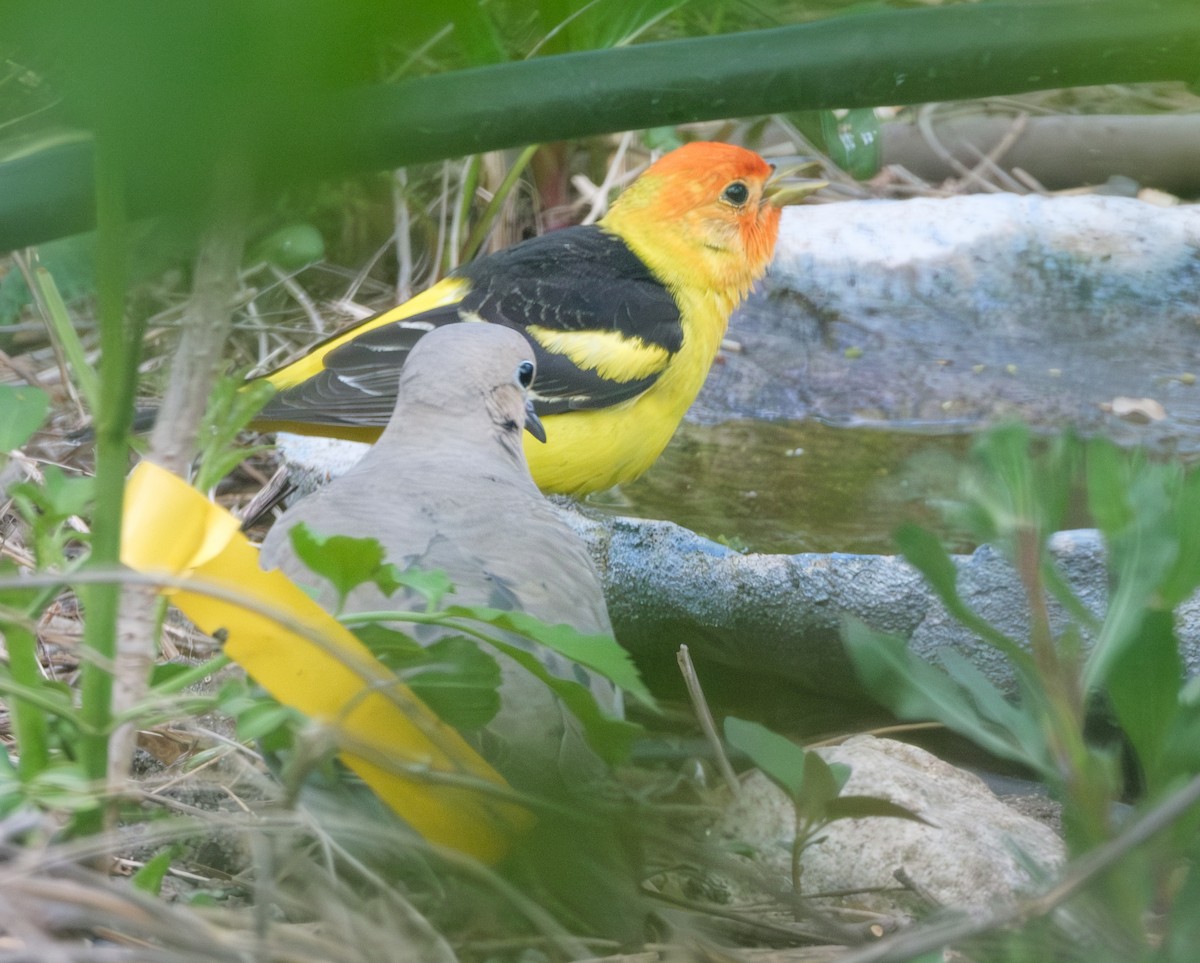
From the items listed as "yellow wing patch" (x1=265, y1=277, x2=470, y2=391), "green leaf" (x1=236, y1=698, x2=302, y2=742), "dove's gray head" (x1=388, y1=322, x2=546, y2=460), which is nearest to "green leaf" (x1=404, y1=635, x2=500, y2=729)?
"green leaf" (x1=236, y1=698, x2=302, y2=742)

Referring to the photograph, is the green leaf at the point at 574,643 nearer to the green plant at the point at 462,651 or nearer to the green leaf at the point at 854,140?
the green plant at the point at 462,651

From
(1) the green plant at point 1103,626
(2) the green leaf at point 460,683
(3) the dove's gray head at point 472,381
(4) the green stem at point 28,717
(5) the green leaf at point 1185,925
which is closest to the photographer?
(5) the green leaf at point 1185,925

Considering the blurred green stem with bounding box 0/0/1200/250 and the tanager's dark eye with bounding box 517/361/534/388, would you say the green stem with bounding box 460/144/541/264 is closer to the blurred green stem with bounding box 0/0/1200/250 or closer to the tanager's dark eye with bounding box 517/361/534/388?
the tanager's dark eye with bounding box 517/361/534/388

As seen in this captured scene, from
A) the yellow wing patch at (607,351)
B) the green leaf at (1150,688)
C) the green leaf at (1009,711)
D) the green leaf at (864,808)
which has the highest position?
the green leaf at (1150,688)

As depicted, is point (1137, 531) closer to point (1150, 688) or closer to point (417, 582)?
point (1150, 688)

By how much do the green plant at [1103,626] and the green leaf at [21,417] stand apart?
953mm

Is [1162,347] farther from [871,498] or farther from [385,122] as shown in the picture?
[385,122]

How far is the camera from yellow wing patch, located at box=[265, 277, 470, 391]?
10.7 feet

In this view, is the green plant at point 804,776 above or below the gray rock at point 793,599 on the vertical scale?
above

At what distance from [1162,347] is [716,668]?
1626 mm

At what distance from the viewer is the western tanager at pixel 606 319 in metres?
3.10

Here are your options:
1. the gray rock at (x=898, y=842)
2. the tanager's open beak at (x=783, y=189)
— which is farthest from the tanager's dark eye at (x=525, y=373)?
the tanager's open beak at (x=783, y=189)

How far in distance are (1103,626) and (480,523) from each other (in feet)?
2.97

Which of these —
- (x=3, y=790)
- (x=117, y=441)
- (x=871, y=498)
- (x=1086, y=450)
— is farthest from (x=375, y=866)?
(x=871, y=498)
